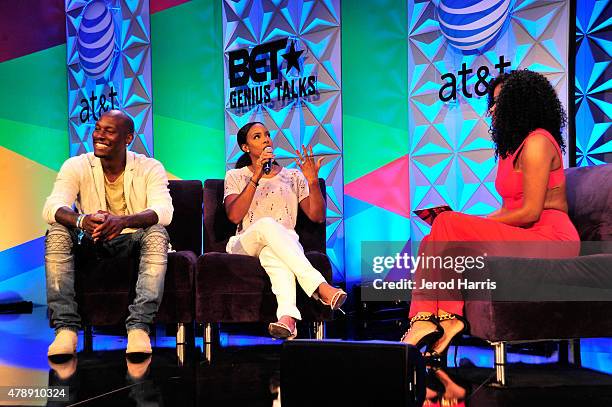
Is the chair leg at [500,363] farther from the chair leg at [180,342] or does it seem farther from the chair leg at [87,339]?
the chair leg at [87,339]

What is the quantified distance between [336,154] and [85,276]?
259cm

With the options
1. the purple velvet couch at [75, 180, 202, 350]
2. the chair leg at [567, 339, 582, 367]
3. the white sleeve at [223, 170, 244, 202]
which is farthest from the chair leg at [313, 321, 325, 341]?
the chair leg at [567, 339, 582, 367]

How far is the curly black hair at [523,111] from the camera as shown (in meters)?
3.14

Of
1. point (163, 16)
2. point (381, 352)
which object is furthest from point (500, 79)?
point (163, 16)

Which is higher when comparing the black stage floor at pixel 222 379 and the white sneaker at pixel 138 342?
the white sneaker at pixel 138 342

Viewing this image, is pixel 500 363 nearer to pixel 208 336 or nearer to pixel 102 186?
pixel 208 336

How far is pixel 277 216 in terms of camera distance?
3.91m

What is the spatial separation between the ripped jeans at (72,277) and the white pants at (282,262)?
19.5 inches

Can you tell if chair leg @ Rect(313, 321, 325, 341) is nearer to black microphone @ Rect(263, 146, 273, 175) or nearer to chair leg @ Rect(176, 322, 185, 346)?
chair leg @ Rect(176, 322, 185, 346)

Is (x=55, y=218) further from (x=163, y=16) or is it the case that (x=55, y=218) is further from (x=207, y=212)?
(x=163, y=16)

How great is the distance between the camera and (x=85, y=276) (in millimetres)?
3465

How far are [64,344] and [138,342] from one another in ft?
1.18

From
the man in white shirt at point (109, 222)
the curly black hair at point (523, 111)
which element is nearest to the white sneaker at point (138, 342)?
the man in white shirt at point (109, 222)

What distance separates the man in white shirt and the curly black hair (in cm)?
177
